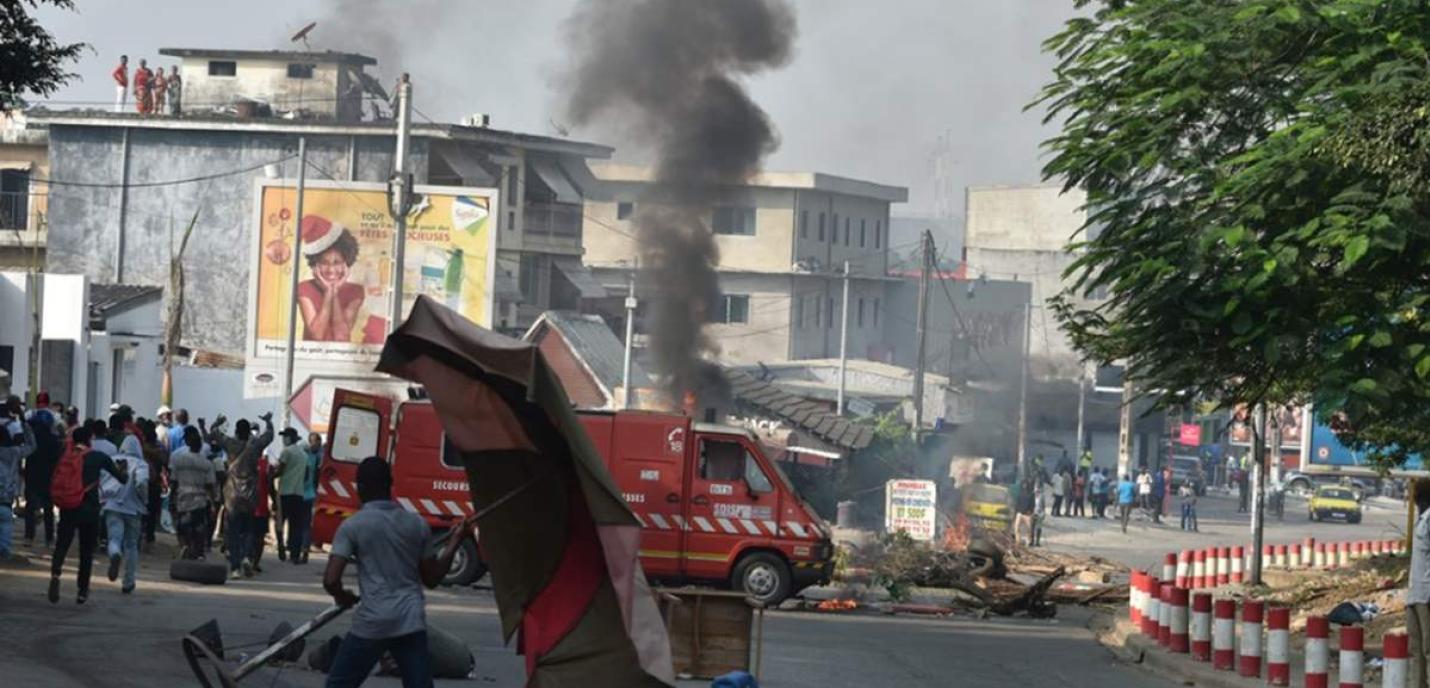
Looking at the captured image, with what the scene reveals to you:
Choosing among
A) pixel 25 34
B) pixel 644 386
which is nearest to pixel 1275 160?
pixel 25 34

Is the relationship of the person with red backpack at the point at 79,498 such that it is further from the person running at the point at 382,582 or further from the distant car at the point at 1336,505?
the distant car at the point at 1336,505

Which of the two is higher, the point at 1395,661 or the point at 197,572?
the point at 1395,661

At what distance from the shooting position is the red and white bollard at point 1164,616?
810 inches

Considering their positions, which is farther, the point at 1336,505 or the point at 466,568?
the point at 1336,505

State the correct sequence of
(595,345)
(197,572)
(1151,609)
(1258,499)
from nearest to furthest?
(1151,609), (197,572), (1258,499), (595,345)

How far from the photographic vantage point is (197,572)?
73.6 feet

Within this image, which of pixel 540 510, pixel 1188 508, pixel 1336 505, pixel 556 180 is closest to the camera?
pixel 540 510

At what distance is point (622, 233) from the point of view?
7844 centimetres

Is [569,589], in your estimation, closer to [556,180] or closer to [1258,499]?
[1258,499]

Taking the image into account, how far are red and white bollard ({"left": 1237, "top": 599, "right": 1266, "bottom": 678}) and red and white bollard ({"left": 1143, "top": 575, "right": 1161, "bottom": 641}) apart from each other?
3.12 m

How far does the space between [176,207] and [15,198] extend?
17.3 ft

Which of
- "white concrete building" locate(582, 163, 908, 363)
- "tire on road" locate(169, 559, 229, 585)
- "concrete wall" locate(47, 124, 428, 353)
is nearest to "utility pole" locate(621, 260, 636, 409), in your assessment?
"concrete wall" locate(47, 124, 428, 353)

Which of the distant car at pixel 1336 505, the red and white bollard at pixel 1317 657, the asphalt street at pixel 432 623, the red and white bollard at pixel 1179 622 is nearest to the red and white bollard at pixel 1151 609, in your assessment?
the asphalt street at pixel 432 623

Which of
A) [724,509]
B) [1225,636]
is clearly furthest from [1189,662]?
[724,509]
